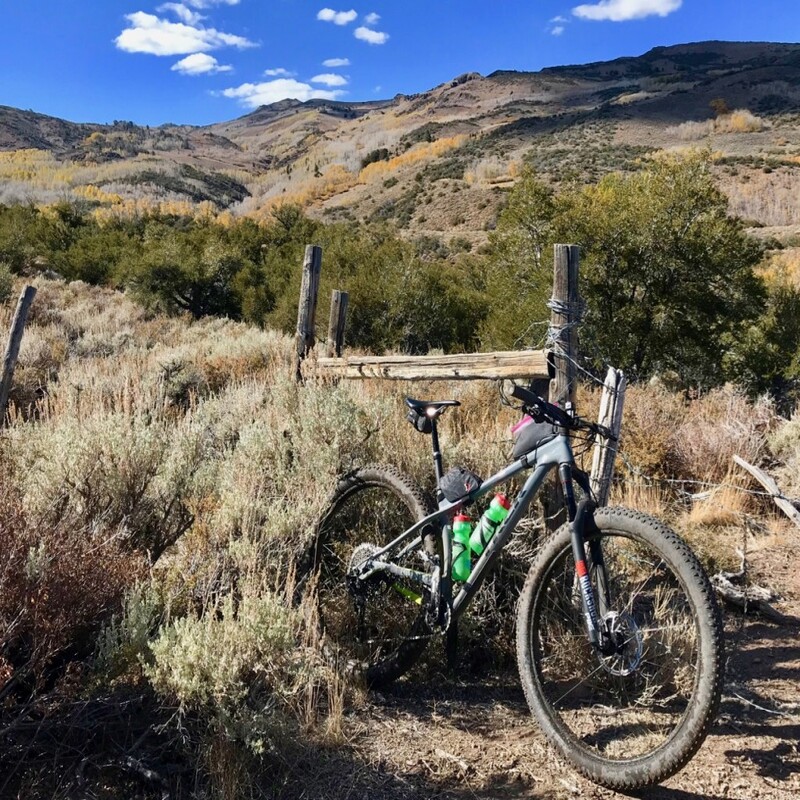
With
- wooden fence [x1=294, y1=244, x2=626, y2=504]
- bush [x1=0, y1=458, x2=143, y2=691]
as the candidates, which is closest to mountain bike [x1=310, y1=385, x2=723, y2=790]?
wooden fence [x1=294, y1=244, x2=626, y2=504]

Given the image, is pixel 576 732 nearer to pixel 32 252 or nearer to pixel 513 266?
pixel 513 266

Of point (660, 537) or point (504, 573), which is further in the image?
point (504, 573)

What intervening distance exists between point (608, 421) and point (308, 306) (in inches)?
146

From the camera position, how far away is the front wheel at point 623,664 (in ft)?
6.62

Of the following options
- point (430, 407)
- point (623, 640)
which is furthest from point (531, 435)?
point (623, 640)

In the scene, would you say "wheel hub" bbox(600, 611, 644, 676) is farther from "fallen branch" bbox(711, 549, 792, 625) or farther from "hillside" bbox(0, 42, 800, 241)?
"hillside" bbox(0, 42, 800, 241)

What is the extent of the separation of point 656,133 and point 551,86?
2591 inches

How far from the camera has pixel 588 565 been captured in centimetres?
224

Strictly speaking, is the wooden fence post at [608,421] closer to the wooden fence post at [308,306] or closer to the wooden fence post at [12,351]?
the wooden fence post at [308,306]

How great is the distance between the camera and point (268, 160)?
119 meters

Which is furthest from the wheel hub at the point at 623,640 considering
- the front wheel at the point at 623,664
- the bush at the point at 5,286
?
the bush at the point at 5,286

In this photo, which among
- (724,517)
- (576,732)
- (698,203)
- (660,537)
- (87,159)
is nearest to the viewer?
(660,537)

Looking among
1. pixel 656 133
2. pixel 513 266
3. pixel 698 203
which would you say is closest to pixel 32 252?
pixel 513 266

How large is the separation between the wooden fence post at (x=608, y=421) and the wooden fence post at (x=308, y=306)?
10.9 feet
